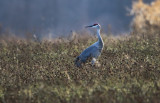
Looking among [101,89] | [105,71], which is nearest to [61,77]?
[105,71]

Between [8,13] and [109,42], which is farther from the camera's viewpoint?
[8,13]

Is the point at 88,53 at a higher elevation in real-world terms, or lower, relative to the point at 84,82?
higher

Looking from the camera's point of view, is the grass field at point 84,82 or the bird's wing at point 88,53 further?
the bird's wing at point 88,53

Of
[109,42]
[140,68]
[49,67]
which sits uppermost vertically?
[109,42]

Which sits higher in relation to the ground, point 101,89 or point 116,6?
point 116,6

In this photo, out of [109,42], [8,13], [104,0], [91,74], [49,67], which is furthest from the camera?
[104,0]

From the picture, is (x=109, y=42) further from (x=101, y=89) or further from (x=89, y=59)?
(x=101, y=89)

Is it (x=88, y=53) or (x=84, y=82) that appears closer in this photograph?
(x=84, y=82)

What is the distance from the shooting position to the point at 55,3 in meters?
32.4

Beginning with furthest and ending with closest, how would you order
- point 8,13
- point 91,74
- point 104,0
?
point 104,0 < point 8,13 < point 91,74

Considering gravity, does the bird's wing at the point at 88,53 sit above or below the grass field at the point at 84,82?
above

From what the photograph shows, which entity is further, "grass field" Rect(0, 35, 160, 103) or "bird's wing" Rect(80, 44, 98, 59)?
"bird's wing" Rect(80, 44, 98, 59)

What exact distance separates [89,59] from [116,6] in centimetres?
2401

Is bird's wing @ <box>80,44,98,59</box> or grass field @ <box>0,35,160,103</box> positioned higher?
bird's wing @ <box>80,44,98,59</box>
